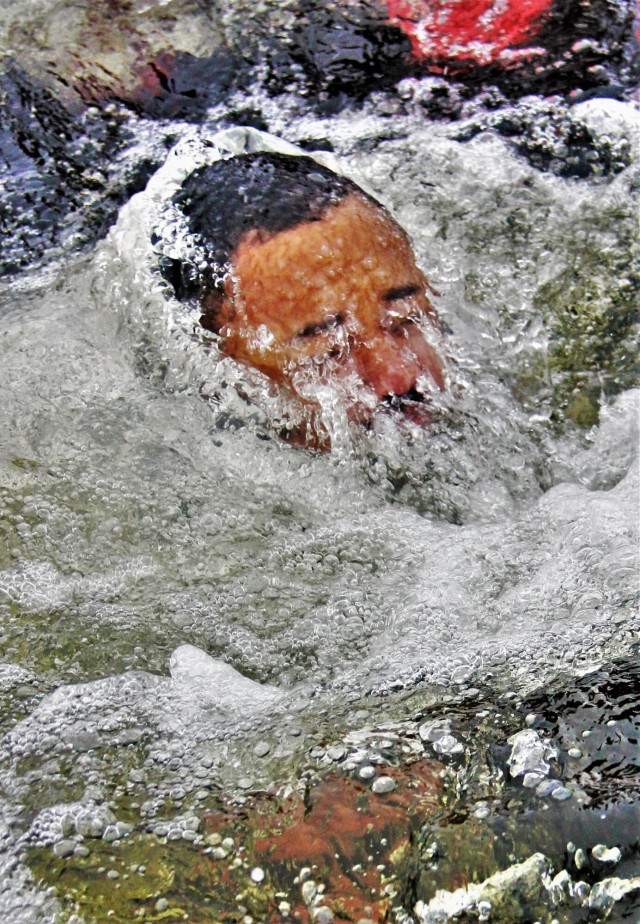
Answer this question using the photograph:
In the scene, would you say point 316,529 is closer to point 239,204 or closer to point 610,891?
point 239,204

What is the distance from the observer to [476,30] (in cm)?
340

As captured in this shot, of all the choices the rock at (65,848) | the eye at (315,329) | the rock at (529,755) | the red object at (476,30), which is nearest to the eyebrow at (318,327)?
the eye at (315,329)

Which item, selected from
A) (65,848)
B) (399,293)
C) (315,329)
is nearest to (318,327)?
(315,329)

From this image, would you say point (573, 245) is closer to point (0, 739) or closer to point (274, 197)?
point (274, 197)

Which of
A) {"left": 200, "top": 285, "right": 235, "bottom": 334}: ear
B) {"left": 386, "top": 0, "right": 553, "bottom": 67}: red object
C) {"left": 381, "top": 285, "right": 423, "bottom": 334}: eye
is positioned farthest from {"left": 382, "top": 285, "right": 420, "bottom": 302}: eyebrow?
{"left": 386, "top": 0, "right": 553, "bottom": 67}: red object

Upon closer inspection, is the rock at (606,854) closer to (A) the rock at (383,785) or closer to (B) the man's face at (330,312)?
(A) the rock at (383,785)

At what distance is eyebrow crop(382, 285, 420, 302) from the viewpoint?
212 cm

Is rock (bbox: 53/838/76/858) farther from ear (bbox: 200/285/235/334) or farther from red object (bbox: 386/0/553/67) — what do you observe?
red object (bbox: 386/0/553/67)

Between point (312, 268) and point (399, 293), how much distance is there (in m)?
0.23

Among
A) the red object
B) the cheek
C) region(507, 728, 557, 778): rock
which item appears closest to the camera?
region(507, 728, 557, 778): rock

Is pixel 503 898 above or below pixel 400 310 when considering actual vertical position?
below

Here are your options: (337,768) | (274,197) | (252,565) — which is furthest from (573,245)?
(337,768)

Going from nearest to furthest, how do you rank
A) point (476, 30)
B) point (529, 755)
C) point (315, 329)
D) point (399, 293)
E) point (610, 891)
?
point (610, 891) < point (529, 755) < point (315, 329) < point (399, 293) < point (476, 30)

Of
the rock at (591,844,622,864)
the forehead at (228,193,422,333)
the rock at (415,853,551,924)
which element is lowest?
the rock at (415,853,551,924)
